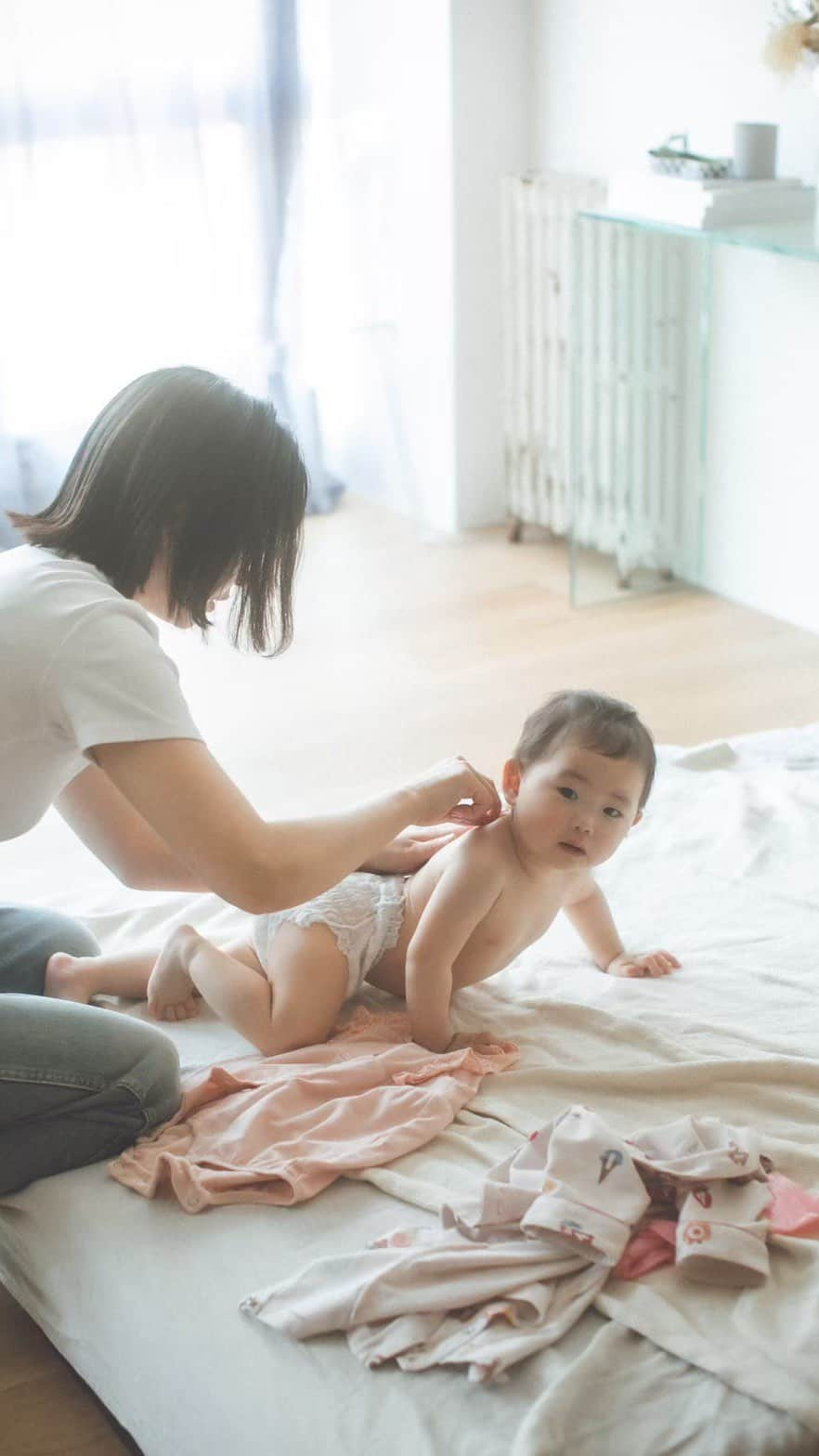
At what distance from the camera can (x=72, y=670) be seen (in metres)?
Result: 1.53

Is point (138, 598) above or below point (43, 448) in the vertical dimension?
above

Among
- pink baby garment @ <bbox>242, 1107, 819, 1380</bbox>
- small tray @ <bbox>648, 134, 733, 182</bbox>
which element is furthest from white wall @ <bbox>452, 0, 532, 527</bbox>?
pink baby garment @ <bbox>242, 1107, 819, 1380</bbox>

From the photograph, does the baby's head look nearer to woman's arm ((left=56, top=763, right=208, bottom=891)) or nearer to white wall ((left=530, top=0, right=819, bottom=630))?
woman's arm ((left=56, top=763, right=208, bottom=891))

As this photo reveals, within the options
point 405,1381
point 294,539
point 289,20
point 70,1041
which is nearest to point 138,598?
point 294,539

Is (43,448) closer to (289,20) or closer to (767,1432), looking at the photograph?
(289,20)

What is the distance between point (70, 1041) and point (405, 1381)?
506 millimetres

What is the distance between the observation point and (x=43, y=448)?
4160 millimetres

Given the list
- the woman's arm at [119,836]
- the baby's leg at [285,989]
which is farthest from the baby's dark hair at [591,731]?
the baby's leg at [285,989]

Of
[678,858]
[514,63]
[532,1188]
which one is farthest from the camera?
[514,63]

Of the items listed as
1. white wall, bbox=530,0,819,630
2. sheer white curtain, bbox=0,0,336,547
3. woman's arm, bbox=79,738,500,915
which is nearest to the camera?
woman's arm, bbox=79,738,500,915

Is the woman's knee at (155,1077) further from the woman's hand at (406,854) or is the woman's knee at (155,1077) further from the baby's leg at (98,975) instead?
the woman's hand at (406,854)

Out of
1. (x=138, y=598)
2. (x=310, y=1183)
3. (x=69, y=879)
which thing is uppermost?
(x=138, y=598)

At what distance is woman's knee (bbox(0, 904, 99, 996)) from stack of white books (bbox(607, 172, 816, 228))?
1882 millimetres

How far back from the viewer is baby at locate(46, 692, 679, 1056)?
6.02 ft
